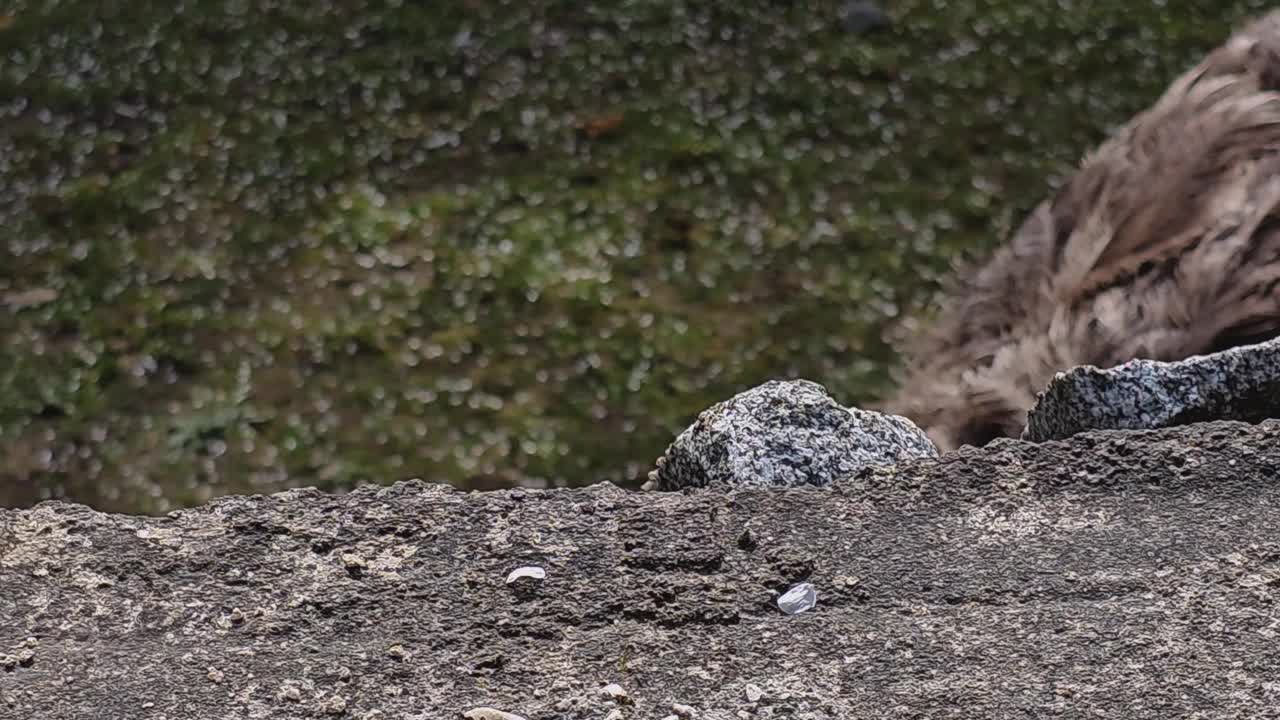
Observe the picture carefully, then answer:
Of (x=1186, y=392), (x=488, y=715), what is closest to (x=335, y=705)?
(x=488, y=715)

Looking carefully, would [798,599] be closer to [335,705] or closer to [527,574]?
[527,574]

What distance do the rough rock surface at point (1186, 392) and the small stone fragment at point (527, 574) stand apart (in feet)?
2.01

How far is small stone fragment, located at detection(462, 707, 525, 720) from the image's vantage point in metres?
1.48

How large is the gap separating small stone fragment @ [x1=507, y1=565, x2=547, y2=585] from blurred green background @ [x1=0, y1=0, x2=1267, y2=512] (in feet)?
6.17

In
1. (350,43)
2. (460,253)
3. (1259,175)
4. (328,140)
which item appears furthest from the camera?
(350,43)

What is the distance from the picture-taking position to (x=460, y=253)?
13.5 ft

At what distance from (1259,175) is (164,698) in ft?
5.56

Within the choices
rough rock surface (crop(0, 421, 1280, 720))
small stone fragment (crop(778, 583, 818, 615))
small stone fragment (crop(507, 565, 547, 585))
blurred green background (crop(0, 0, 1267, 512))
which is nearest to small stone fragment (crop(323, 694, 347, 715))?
rough rock surface (crop(0, 421, 1280, 720))

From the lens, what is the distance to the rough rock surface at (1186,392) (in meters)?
1.86

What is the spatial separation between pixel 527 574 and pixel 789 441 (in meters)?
0.37

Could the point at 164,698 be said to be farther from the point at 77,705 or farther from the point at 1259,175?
the point at 1259,175

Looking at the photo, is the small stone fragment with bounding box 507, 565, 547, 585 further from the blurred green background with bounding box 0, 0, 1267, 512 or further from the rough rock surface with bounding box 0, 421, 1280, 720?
the blurred green background with bounding box 0, 0, 1267, 512

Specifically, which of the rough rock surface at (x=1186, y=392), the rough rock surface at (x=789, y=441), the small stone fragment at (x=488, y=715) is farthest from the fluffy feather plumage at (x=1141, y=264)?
the small stone fragment at (x=488, y=715)

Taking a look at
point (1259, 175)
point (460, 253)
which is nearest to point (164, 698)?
point (1259, 175)
